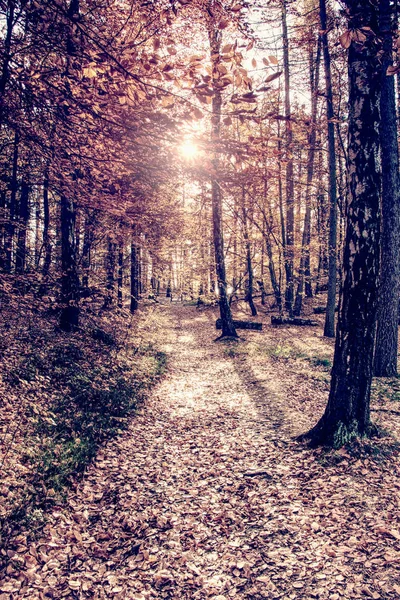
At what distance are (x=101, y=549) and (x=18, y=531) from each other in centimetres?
100

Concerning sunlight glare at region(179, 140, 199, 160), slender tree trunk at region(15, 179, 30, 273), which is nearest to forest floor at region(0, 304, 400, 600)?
slender tree trunk at region(15, 179, 30, 273)

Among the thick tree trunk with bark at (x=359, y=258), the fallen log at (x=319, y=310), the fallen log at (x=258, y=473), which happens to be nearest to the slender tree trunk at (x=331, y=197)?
the fallen log at (x=319, y=310)

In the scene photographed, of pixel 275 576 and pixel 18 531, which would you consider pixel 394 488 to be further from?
pixel 18 531

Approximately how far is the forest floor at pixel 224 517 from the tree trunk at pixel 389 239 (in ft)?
6.16

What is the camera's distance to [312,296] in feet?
101

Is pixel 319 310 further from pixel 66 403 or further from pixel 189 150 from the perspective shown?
pixel 189 150

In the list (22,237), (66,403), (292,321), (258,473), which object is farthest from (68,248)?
(292,321)

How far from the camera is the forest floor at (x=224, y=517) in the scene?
3.67 m

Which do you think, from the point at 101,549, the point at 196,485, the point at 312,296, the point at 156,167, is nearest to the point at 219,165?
the point at 156,167

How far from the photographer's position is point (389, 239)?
9.42 m

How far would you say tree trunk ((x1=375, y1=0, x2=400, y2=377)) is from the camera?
9.07 metres

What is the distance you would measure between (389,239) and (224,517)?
8026 millimetres

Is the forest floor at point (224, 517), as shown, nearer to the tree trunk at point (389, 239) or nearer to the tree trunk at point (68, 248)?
the tree trunk at point (389, 239)

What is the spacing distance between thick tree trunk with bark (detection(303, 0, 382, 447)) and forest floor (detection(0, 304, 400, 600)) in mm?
567
